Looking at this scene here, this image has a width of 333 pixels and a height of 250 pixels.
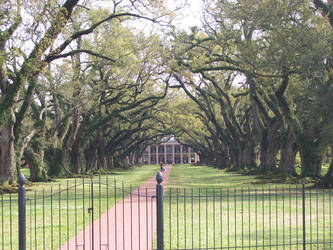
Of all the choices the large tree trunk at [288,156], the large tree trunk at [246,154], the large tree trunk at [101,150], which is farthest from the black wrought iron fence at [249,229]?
the large tree trunk at [101,150]

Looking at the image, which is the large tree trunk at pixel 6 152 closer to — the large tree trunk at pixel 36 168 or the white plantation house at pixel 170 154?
the large tree trunk at pixel 36 168

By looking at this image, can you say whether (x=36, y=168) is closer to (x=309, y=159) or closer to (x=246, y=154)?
(x=309, y=159)

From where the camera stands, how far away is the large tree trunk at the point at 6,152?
25.8m

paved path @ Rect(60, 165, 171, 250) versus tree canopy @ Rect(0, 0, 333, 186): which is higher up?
tree canopy @ Rect(0, 0, 333, 186)

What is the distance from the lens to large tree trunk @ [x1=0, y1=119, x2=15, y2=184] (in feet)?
84.7

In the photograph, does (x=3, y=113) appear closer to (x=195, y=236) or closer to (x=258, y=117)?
(x=195, y=236)

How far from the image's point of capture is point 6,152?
25984mm

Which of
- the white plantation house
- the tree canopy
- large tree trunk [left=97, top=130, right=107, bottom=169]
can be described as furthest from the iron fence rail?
the white plantation house

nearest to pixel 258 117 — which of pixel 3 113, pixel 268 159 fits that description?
pixel 268 159

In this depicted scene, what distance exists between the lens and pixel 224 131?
174 ft

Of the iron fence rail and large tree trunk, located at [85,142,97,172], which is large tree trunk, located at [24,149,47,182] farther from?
the iron fence rail

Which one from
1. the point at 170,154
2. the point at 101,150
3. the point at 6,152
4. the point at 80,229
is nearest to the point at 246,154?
the point at 101,150

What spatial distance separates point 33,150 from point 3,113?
546 inches

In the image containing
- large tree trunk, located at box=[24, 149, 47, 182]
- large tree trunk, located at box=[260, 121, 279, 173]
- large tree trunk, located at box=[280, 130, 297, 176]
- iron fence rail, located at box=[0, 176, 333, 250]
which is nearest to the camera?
iron fence rail, located at box=[0, 176, 333, 250]
